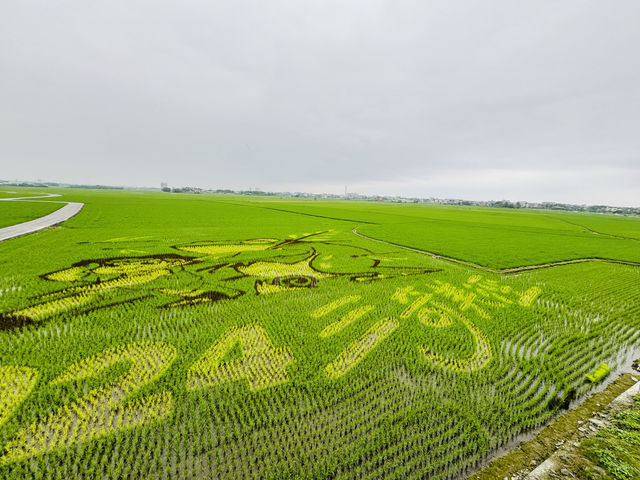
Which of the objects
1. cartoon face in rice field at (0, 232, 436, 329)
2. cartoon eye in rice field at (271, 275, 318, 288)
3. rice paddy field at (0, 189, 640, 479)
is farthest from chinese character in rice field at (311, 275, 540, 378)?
cartoon face in rice field at (0, 232, 436, 329)

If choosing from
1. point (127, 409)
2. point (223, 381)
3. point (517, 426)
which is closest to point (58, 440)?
point (127, 409)

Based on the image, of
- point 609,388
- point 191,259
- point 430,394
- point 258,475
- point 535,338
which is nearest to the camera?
point 258,475

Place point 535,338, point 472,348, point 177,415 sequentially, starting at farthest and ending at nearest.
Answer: point 535,338
point 472,348
point 177,415

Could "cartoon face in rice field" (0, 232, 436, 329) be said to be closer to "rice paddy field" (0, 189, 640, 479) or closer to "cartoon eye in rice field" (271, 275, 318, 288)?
"cartoon eye in rice field" (271, 275, 318, 288)

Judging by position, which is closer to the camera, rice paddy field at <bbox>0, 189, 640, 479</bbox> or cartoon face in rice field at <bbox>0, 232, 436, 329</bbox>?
rice paddy field at <bbox>0, 189, 640, 479</bbox>

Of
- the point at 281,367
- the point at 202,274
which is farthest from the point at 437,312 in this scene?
the point at 202,274

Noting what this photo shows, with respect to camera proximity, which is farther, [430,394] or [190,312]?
[190,312]

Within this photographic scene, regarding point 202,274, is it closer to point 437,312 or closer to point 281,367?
point 281,367

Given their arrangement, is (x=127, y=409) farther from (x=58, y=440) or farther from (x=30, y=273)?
(x=30, y=273)
